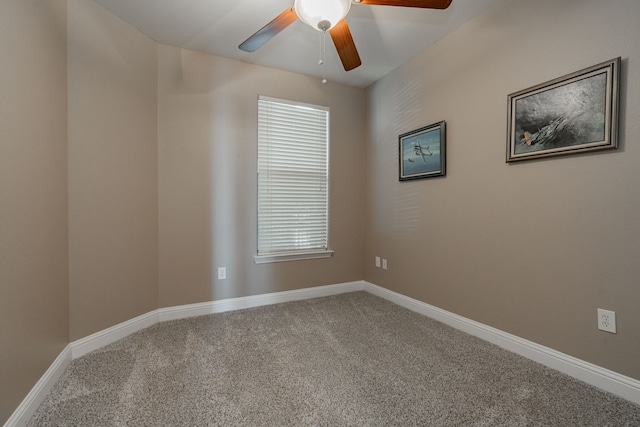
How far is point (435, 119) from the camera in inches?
96.9

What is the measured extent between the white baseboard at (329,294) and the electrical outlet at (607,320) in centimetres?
23

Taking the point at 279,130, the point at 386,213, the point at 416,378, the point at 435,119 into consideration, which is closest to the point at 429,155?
the point at 435,119

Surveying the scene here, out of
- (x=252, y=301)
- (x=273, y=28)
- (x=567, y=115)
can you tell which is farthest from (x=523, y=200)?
(x=252, y=301)

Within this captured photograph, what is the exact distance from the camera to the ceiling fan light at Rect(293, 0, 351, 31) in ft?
4.41

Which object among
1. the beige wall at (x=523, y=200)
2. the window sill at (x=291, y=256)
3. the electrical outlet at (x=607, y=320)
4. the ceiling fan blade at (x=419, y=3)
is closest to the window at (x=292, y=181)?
the window sill at (x=291, y=256)

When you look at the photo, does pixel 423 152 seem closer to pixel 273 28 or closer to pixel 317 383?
pixel 273 28

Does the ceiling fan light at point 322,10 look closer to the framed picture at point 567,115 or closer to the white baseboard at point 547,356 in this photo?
the framed picture at point 567,115

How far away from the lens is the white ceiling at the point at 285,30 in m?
1.99

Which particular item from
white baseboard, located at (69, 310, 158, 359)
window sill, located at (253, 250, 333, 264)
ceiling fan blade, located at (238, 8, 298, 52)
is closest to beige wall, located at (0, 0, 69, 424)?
white baseboard, located at (69, 310, 158, 359)

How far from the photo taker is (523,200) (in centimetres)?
185

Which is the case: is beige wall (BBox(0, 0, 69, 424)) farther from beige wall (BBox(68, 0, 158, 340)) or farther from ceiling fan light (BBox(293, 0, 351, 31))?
ceiling fan light (BBox(293, 0, 351, 31))

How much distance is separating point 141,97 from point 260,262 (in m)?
1.83

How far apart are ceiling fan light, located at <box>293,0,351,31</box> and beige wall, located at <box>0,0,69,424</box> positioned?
4.44ft

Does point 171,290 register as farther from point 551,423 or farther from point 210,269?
point 551,423
